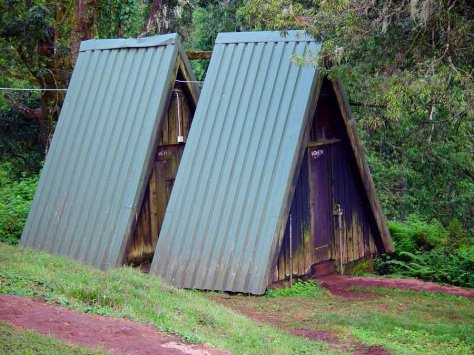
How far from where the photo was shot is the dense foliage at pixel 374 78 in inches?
429

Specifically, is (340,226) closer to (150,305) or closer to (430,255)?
(430,255)

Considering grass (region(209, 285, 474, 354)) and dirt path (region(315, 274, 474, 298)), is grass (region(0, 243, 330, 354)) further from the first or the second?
dirt path (region(315, 274, 474, 298))

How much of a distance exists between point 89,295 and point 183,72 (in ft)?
22.9

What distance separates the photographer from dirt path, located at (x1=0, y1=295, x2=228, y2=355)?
7.74 metres

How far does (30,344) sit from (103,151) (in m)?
8.64

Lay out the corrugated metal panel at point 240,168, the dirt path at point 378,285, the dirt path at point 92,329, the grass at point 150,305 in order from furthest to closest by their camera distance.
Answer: the dirt path at point 378,285 < the corrugated metal panel at point 240,168 < the grass at point 150,305 < the dirt path at point 92,329

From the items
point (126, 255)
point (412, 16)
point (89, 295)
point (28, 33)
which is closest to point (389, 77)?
point (412, 16)

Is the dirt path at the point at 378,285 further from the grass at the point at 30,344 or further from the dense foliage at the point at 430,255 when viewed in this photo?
the grass at the point at 30,344

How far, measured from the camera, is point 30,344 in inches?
276

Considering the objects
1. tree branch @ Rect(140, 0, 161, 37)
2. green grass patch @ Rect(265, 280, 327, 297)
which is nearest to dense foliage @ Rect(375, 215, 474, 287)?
green grass patch @ Rect(265, 280, 327, 297)

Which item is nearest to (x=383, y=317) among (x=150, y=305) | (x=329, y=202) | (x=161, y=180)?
(x=150, y=305)

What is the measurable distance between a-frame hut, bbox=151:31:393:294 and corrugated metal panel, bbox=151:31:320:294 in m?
0.02

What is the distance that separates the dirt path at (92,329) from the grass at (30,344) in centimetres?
29

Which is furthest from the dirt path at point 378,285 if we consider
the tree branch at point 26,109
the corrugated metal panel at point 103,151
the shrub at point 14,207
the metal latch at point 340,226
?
the tree branch at point 26,109
